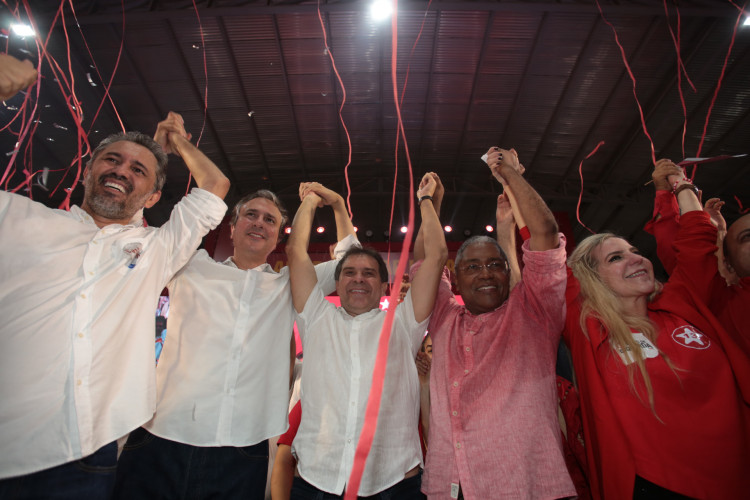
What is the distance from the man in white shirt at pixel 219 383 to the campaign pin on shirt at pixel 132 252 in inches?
12.1

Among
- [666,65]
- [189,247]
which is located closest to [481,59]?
[666,65]

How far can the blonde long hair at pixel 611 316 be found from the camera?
1.34 metres

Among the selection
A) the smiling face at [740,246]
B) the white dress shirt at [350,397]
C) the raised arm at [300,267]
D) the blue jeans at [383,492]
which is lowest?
the blue jeans at [383,492]

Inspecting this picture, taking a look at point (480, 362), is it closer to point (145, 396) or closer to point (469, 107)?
point (145, 396)

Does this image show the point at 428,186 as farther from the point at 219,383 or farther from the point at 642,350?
the point at 219,383

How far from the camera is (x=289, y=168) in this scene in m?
7.77

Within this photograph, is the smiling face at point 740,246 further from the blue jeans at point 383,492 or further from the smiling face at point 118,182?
the smiling face at point 118,182

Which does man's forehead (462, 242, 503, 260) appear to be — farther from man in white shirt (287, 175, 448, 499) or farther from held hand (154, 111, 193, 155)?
held hand (154, 111, 193, 155)

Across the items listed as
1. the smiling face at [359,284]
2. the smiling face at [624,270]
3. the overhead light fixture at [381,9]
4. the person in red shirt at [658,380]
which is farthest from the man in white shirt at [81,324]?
the overhead light fixture at [381,9]

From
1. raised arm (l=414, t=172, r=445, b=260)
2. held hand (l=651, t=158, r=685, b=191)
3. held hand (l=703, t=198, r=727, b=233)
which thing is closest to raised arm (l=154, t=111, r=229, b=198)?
raised arm (l=414, t=172, r=445, b=260)

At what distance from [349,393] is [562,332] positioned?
0.94 m

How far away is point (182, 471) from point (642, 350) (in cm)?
165

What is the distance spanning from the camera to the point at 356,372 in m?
1.44

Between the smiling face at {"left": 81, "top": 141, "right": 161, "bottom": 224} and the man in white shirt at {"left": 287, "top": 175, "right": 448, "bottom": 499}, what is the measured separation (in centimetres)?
64
